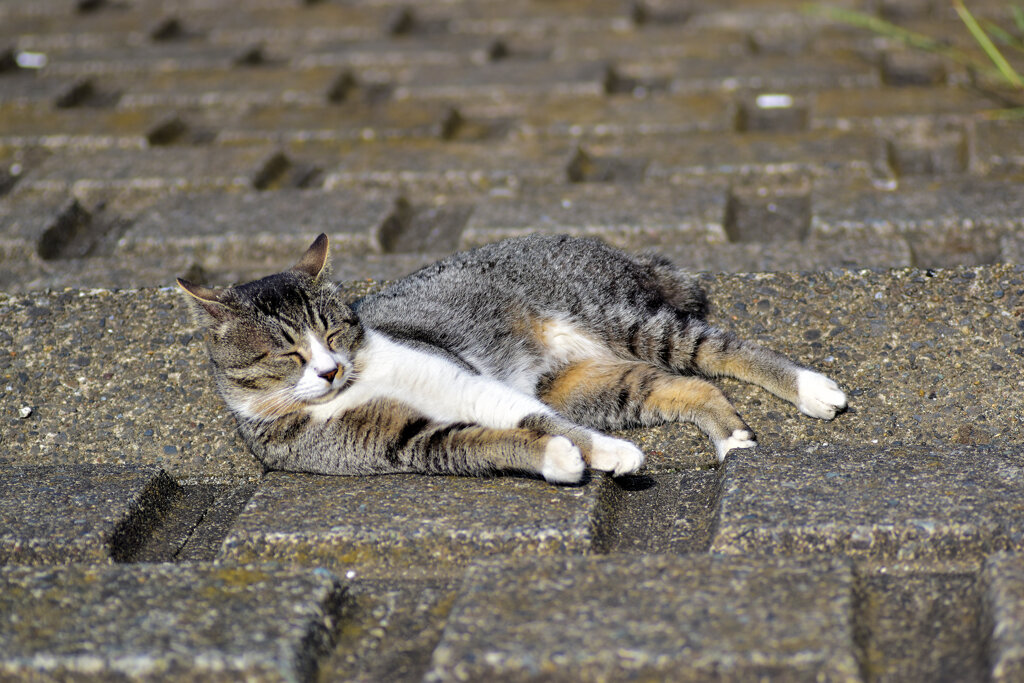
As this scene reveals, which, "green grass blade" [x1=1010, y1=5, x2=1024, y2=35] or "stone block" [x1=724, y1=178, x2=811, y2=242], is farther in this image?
"green grass blade" [x1=1010, y1=5, x2=1024, y2=35]

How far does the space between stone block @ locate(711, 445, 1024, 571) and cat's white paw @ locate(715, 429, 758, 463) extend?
0.22m

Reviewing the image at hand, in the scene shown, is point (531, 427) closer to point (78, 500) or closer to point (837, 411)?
point (837, 411)

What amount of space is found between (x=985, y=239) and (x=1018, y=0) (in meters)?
2.80

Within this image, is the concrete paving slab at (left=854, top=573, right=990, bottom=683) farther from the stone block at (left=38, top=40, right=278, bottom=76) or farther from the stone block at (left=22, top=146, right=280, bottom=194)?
the stone block at (left=38, top=40, right=278, bottom=76)

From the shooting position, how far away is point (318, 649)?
80.0 inches

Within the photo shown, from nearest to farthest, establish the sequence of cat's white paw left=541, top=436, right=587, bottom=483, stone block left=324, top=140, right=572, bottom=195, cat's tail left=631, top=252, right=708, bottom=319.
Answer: cat's white paw left=541, top=436, right=587, bottom=483
cat's tail left=631, top=252, right=708, bottom=319
stone block left=324, top=140, right=572, bottom=195

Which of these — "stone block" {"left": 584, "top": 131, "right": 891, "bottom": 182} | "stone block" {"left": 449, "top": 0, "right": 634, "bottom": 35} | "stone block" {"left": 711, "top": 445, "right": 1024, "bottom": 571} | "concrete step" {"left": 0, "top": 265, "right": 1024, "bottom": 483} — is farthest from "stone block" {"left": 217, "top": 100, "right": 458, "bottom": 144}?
"stone block" {"left": 711, "top": 445, "right": 1024, "bottom": 571}

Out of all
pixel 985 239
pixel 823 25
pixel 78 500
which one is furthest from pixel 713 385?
pixel 823 25

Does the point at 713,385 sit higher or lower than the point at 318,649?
lower

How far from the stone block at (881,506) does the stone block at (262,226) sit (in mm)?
2211

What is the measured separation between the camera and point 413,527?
246 cm

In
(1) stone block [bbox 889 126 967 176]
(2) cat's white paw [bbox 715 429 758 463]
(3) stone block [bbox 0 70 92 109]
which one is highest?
(3) stone block [bbox 0 70 92 109]

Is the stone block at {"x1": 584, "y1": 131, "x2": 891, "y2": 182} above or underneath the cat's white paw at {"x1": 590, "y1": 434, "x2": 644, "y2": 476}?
underneath

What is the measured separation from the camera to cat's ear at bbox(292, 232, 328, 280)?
10.3 ft
